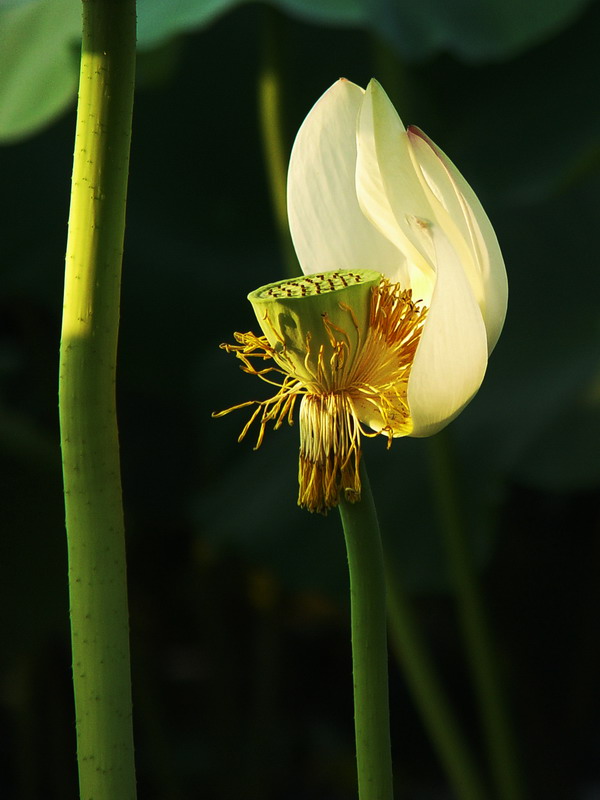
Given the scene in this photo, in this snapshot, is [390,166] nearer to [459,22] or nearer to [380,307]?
[380,307]

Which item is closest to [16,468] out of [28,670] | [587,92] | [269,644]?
[28,670]

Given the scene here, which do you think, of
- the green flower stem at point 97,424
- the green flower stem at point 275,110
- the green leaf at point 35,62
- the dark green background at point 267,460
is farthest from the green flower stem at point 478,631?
the green flower stem at point 97,424

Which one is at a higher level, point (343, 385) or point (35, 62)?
point (35, 62)

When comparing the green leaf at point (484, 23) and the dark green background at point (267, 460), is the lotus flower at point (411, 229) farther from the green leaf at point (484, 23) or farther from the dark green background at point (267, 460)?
the dark green background at point (267, 460)

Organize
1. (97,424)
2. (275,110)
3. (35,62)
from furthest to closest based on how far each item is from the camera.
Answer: (275,110) < (35,62) < (97,424)

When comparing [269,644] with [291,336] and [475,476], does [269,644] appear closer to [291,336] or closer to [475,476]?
→ [475,476]

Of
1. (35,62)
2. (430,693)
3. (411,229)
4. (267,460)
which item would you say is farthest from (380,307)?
(267,460)

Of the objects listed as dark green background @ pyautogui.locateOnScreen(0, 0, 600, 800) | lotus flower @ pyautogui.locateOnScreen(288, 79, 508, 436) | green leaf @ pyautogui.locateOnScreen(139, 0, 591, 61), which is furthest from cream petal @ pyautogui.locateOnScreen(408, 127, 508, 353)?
dark green background @ pyautogui.locateOnScreen(0, 0, 600, 800)

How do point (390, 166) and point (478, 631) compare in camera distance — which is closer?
point (390, 166)
